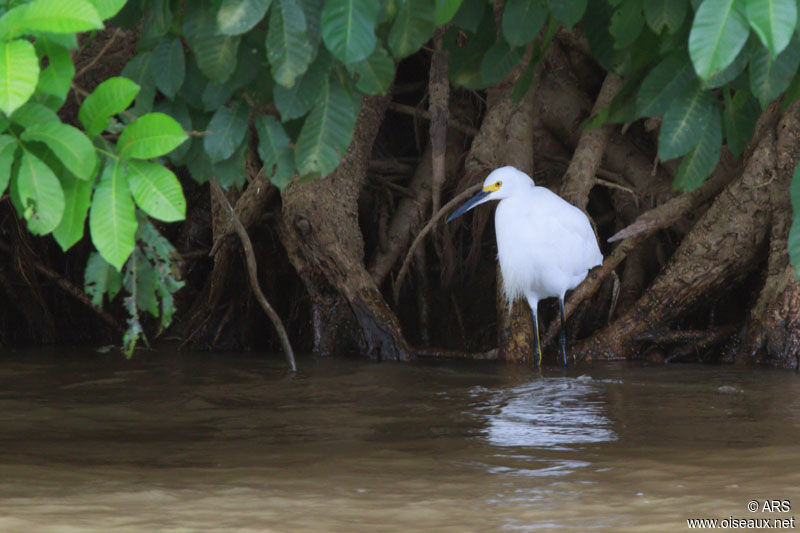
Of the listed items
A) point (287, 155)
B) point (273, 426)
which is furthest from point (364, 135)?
point (287, 155)

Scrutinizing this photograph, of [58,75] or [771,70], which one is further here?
[771,70]

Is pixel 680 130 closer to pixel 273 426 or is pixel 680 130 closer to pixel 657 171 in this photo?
pixel 273 426

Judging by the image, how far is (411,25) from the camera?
2.04 m

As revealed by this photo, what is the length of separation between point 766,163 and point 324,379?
239 cm

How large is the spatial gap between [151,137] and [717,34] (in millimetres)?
933

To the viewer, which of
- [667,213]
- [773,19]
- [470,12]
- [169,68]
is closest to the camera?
[773,19]

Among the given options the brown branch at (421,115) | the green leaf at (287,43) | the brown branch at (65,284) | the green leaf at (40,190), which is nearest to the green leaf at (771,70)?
the green leaf at (287,43)

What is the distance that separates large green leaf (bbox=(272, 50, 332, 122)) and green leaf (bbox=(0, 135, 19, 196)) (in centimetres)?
55

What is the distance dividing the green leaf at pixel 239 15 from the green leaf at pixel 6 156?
400mm

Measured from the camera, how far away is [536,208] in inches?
209

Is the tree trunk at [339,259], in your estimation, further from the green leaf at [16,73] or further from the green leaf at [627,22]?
the green leaf at [16,73]

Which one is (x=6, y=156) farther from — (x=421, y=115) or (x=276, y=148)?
(x=421, y=115)

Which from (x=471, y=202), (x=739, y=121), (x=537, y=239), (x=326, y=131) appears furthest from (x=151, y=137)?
(x=537, y=239)

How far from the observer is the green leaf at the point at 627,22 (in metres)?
2.34
